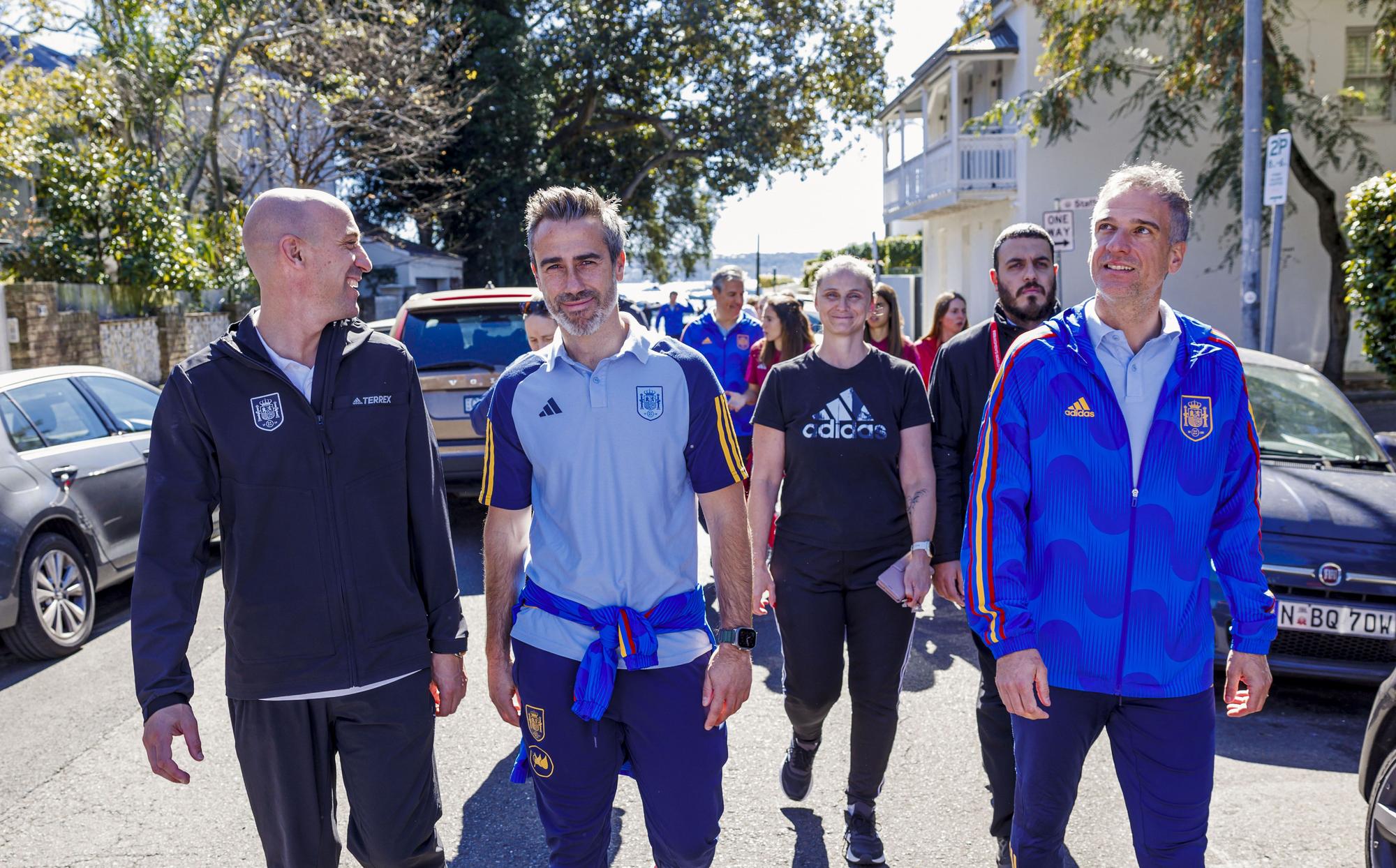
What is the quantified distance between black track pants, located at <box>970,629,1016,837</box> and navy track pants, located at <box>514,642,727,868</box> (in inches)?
49.0

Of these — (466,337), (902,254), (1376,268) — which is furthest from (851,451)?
(902,254)

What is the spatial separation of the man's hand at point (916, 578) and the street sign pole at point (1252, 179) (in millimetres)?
10378

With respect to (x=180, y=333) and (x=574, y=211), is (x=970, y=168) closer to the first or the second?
(x=180, y=333)

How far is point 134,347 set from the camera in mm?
14266

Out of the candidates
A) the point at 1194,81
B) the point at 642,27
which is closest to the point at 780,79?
the point at 642,27

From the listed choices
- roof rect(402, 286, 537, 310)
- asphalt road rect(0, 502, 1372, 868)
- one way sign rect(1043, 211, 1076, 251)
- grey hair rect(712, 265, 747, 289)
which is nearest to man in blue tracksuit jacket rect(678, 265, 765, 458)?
grey hair rect(712, 265, 747, 289)

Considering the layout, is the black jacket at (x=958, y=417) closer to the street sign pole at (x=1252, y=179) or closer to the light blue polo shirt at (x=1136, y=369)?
the light blue polo shirt at (x=1136, y=369)

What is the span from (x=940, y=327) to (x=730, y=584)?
5.83 meters

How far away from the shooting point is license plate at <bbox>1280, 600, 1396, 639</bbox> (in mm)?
5215

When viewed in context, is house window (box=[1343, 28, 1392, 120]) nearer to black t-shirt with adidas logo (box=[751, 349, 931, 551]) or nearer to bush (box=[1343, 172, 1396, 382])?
A: bush (box=[1343, 172, 1396, 382])

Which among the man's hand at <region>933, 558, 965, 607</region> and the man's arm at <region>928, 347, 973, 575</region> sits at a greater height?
the man's arm at <region>928, 347, 973, 575</region>

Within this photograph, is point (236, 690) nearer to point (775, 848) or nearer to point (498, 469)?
point (498, 469)

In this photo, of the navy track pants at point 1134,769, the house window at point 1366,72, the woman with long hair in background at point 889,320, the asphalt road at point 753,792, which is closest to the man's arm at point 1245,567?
the navy track pants at point 1134,769

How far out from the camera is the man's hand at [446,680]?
305cm
